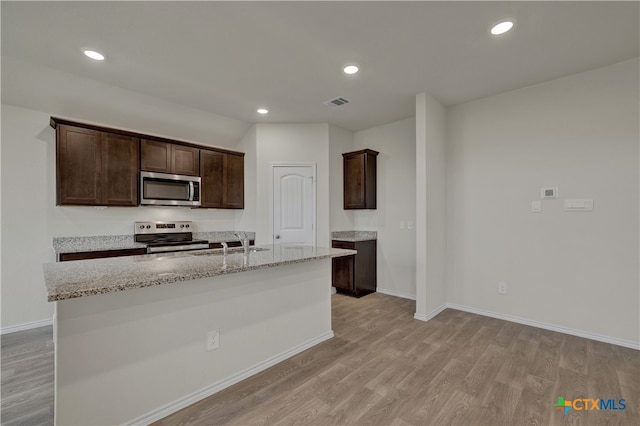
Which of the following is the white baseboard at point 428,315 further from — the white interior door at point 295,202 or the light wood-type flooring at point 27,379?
the light wood-type flooring at point 27,379

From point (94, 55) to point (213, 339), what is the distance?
9.11 feet

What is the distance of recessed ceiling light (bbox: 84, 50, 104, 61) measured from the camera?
257cm

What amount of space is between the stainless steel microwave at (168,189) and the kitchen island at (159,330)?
72.4 inches

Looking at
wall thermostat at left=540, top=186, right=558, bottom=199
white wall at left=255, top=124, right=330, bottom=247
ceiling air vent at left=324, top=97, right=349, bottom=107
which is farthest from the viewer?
white wall at left=255, top=124, right=330, bottom=247

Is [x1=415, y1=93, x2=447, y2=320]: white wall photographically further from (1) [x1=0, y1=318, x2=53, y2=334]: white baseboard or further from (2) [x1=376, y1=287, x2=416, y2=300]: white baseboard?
(1) [x1=0, y1=318, x2=53, y2=334]: white baseboard

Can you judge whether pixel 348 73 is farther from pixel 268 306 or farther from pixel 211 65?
pixel 268 306

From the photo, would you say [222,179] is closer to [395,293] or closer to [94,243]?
[94,243]

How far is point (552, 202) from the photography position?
308cm

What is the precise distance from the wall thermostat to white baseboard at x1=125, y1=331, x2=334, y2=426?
2945 millimetres

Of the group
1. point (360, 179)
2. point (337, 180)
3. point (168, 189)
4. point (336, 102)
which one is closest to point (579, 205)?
point (360, 179)

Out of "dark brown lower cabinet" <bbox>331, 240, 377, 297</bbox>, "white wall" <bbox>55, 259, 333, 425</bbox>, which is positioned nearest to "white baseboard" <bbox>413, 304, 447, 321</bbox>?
"dark brown lower cabinet" <bbox>331, 240, 377, 297</bbox>

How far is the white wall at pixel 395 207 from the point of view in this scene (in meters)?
4.36

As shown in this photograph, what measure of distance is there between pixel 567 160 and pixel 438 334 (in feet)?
7.55

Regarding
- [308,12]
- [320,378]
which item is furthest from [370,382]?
[308,12]
